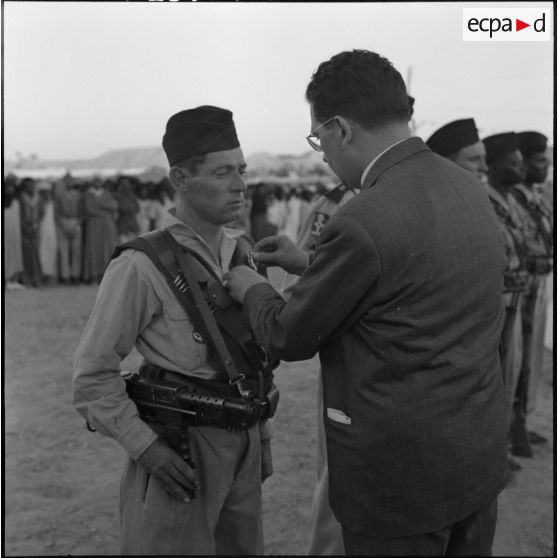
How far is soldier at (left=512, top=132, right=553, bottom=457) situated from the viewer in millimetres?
4789

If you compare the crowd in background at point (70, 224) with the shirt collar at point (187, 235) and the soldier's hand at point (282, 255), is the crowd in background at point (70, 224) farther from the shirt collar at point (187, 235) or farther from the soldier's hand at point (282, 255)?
the soldier's hand at point (282, 255)

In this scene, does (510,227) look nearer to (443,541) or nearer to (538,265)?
(538,265)

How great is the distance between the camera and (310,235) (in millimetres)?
3598

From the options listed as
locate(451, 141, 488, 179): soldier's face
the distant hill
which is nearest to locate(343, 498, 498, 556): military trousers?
locate(451, 141, 488, 179): soldier's face

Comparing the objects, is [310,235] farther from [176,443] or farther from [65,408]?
[65,408]

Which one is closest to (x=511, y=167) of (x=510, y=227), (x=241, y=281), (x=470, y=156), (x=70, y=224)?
(x=510, y=227)

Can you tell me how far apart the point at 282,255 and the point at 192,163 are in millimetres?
473

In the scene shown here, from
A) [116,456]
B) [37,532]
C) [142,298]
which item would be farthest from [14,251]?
[142,298]

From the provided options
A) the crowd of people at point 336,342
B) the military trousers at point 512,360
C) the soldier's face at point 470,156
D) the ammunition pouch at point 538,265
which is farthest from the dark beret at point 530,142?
the crowd of people at point 336,342

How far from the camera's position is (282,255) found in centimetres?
204

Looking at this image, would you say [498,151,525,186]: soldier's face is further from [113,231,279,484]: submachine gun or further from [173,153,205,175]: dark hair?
[113,231,279,484]: submachine gun

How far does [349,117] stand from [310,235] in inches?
75.4

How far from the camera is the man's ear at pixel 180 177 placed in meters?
2.21

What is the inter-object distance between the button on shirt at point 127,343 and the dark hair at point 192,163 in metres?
0.37
